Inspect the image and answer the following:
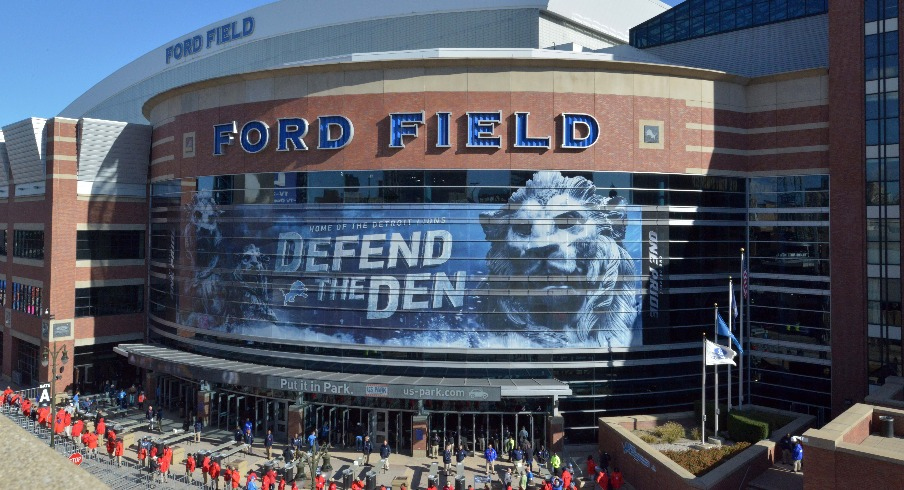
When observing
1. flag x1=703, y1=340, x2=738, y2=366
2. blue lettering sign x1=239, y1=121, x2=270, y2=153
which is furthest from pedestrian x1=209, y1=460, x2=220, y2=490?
flag x1=703, y1=340, x2=738, y2=366

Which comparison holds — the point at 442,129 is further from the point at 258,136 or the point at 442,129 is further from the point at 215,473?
the point at 215,473

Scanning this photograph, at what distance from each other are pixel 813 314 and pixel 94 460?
3933cm

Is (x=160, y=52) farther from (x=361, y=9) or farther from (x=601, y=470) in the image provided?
(x=601, y=470)

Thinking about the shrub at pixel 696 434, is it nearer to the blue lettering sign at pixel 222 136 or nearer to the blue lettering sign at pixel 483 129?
the blue lettering sign at pixel 483 129

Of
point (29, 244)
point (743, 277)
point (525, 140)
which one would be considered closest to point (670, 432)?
point (743, 277)

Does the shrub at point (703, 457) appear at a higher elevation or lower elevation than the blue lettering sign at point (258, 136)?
lower

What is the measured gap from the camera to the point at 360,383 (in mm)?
32688

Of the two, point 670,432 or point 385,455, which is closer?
point 670,432

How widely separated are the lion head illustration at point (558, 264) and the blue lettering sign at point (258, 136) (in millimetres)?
13851

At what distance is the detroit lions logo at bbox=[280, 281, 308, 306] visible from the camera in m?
36.3

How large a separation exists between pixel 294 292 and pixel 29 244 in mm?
27118

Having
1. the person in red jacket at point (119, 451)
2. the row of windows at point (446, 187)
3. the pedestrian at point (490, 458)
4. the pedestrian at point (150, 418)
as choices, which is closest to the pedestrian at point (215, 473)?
the person in red jacket at point (119, 451)

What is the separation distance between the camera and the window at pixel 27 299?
4738cm

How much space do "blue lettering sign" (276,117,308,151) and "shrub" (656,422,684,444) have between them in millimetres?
24001
